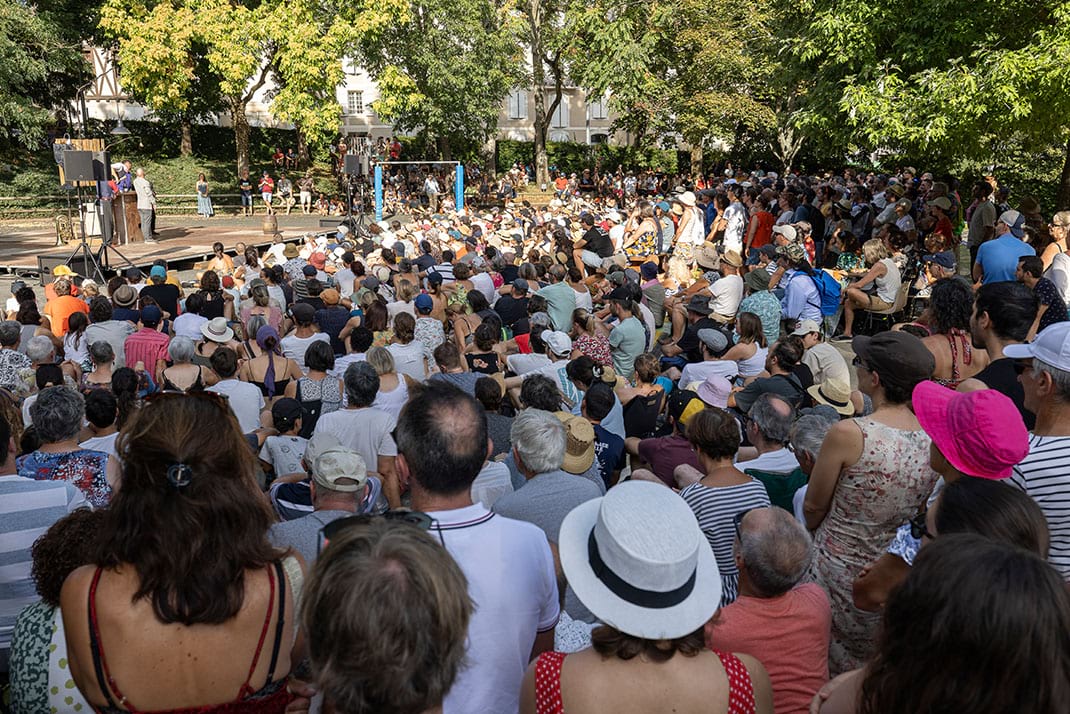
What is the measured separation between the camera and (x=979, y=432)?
8.84 feet

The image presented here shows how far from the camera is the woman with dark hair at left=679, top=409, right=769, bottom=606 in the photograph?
11.8 ft

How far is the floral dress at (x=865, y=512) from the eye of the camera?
327 cm

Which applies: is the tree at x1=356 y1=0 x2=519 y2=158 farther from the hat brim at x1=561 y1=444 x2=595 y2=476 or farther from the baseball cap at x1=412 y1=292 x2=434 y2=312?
the hat brim at x1=561 y1=444 x2=595 y2=476

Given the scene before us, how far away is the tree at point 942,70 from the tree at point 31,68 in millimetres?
25066

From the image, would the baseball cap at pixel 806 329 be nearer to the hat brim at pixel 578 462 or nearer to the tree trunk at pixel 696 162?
the hat brim at pixel 578 462

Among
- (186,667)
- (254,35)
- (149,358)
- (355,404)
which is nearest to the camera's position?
(186,667)

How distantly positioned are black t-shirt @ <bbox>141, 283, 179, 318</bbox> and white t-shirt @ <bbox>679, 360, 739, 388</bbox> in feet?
19.4

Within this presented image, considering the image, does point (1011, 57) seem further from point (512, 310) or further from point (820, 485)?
point (820, 485)

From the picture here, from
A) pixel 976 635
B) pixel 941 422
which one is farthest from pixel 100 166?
pixel 976 635

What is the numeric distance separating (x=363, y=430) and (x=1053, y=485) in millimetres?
3398

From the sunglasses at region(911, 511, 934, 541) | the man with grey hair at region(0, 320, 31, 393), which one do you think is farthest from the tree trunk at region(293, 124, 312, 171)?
the sunglasses at region(911, 511, 934, 541)

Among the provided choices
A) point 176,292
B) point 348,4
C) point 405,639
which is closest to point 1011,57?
point 176,292

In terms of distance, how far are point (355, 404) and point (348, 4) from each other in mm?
25676

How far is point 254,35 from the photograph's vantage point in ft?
87.2
